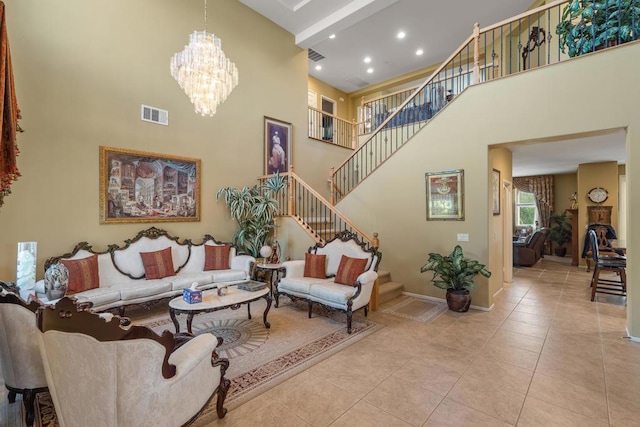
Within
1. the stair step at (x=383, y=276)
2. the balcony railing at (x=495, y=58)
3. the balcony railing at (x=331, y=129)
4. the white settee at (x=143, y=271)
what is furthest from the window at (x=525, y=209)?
the white settee at (x=143, y=271)

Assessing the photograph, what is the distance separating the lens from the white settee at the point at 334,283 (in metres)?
3.98

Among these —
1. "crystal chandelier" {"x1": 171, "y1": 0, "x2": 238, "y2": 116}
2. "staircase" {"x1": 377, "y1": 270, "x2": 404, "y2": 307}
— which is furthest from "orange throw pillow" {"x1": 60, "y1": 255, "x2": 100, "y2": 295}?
"staircase" {"x1": 377, "y1": 270, "x2": 404, "y2": 307}

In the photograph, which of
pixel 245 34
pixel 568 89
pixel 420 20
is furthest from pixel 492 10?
pixel 245 34

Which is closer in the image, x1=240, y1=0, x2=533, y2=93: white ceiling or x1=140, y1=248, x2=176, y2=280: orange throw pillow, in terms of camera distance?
x1=140, y1=248, x2=176, y2=280: orange throw pillow

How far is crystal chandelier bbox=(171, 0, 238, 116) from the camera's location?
13.3 ft

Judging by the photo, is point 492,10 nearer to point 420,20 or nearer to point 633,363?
point 420,20

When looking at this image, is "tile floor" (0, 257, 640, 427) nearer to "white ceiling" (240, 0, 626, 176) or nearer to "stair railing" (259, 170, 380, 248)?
"stair railing" (259, 170, 380, 248)

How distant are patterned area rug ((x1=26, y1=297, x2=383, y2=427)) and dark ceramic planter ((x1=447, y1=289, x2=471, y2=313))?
143cm

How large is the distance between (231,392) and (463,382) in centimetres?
208

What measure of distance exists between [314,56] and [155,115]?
5.50 m

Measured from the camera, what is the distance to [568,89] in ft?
13.1

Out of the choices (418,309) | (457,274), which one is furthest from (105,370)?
(457,274)

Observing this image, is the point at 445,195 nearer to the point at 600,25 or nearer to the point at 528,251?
the point at 600,25

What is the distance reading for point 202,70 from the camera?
406 cm
